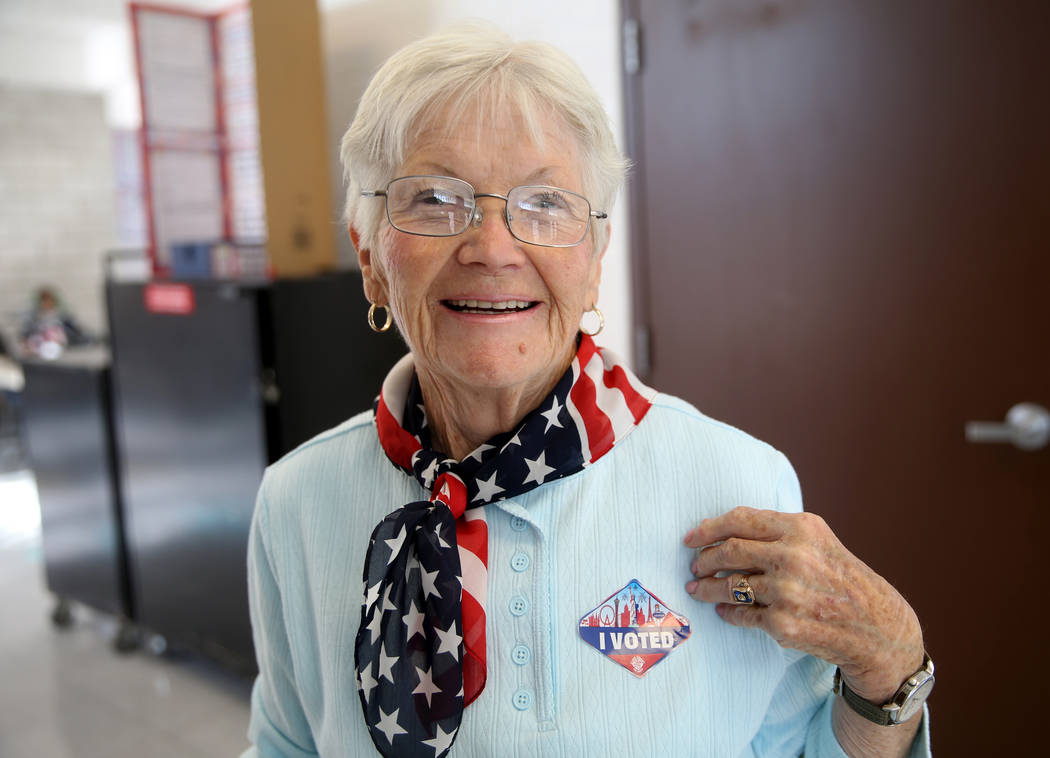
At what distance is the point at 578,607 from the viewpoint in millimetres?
893

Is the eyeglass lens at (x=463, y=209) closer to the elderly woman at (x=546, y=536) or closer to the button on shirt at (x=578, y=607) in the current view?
the elderly woman at (x=546, y=536)

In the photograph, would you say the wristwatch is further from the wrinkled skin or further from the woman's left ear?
the woman's left ear

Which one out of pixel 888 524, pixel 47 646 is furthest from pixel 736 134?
pixel 47 646

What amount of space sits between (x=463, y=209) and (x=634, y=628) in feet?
1.64

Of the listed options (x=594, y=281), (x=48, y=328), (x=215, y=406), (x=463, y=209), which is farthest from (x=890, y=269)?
(x=48, y=328)

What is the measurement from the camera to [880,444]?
1841 millimetres

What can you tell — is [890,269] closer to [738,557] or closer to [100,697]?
[738,557]

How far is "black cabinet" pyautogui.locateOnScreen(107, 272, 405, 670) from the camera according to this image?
2322 millimetres

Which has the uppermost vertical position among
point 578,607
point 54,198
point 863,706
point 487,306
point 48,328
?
point 54,198

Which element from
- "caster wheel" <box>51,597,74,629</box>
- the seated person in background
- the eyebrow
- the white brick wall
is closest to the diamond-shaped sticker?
the eyebrow

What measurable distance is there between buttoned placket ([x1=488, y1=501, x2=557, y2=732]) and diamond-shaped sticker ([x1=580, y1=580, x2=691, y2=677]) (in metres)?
0.05

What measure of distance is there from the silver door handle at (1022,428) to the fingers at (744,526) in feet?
3.56

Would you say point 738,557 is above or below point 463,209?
below

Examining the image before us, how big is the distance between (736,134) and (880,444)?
813 millimetres
